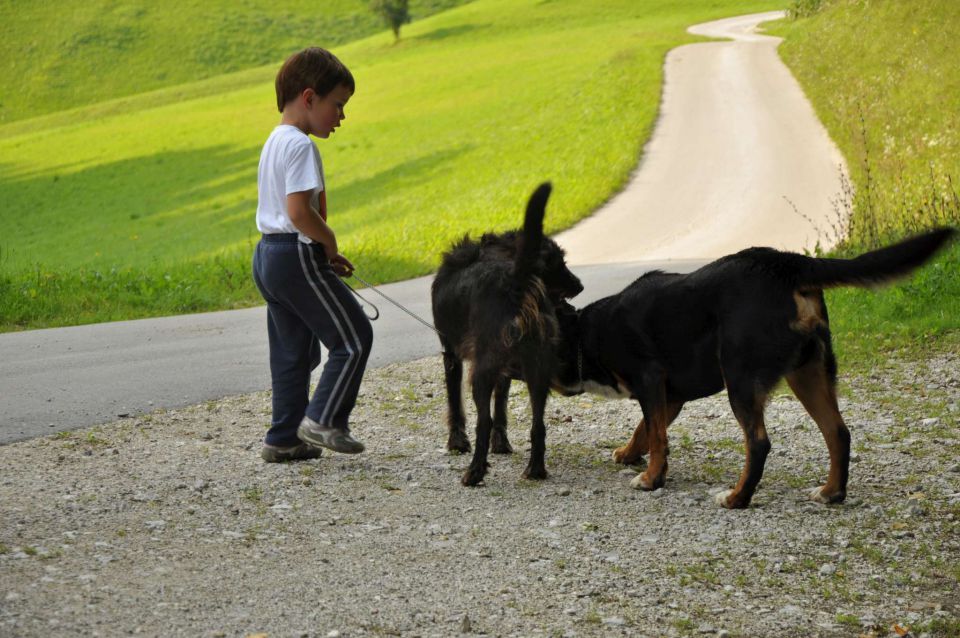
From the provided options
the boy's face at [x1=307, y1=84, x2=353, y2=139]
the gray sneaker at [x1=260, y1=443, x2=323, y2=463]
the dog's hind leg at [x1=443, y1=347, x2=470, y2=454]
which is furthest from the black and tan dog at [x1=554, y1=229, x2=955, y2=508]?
the boy's face at [x1=307, y1=84, x2=353, y2=139]

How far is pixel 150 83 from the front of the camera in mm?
73500

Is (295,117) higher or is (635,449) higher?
(295,117)

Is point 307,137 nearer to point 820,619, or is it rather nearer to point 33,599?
point 33,599

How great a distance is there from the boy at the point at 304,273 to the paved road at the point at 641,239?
7.02ft

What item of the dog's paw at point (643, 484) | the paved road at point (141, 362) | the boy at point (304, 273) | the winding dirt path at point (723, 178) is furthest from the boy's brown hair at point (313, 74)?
the winding dirt path at point (723, 178)

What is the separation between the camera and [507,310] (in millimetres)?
5820

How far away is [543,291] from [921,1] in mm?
34414

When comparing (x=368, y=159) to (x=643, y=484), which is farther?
(x=368, y=159)

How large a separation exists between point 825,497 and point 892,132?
22782mm

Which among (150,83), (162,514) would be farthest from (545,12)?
(162,514)

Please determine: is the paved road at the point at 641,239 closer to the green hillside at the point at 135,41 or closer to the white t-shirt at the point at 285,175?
the white t-shirt at the point at 285,175

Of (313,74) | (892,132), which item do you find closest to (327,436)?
(313,74)

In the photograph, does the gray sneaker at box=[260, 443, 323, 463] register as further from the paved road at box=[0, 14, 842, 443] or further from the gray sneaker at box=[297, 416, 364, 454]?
the paved road at box=[0, 14, 842, 443]

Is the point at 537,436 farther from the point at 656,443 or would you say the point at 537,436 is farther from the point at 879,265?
the point at 879,265
